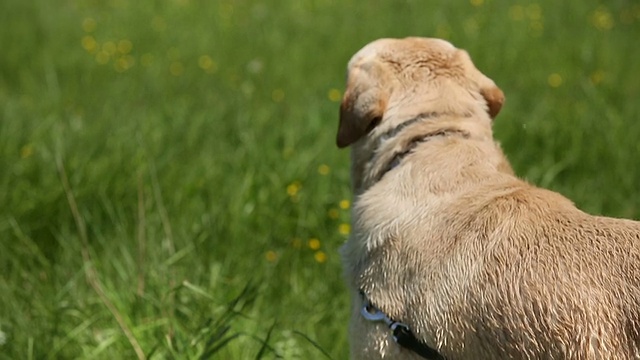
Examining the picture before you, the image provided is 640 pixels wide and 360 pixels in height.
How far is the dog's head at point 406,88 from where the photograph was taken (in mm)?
2867

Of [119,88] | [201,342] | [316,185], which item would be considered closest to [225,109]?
[119,88]

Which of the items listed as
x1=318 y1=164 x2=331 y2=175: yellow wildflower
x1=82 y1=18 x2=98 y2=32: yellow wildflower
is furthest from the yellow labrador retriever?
x1=82 y1=18 x2=98 y2=32: yellow wildflower

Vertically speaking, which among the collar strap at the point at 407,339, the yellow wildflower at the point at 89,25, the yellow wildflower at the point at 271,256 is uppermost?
the collar strap at the point at 407,339

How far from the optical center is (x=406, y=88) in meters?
2.91

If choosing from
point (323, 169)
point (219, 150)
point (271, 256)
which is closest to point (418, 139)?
point (271, 256)

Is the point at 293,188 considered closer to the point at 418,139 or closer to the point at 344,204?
the point at 344,204

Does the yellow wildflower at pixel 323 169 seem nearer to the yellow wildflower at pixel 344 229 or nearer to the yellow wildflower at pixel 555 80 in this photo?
the yellow wildflower at pixel 344 229

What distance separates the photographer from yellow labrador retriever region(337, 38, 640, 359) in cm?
220

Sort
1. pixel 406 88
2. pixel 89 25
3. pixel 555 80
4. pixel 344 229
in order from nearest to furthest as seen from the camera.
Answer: pixel 406 88, pixel 344 229, pixel 555 80, pixel 89 25

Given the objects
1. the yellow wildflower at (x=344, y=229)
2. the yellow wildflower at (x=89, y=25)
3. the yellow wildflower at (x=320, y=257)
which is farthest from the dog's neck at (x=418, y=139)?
the yellow wildflower at (x=89, y=25)

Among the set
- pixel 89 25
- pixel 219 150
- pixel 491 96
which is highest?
pixel 491 96

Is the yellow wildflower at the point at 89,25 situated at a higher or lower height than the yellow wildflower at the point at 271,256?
lower

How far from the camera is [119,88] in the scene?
6277 millimetres

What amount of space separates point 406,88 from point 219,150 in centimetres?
233
